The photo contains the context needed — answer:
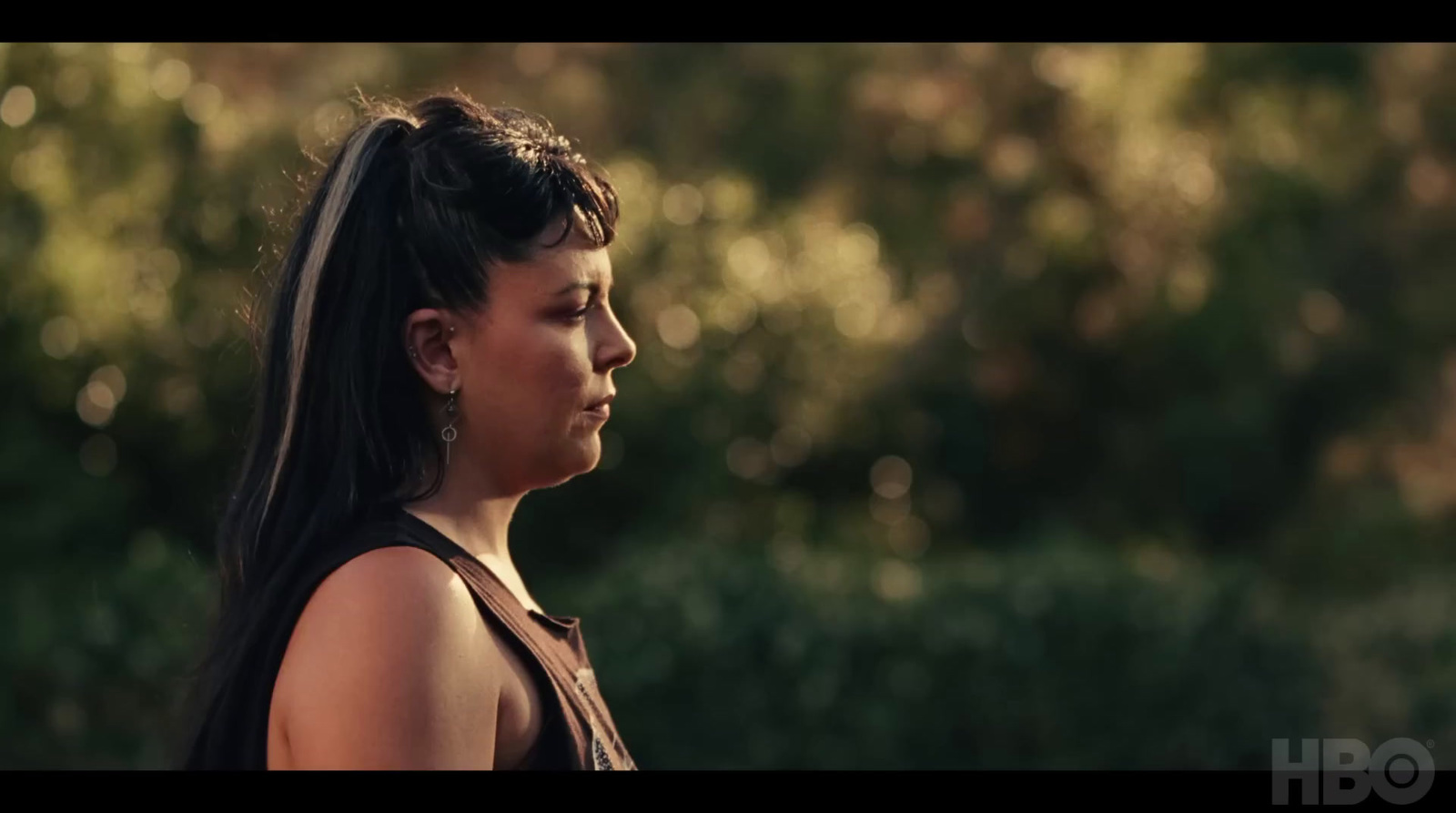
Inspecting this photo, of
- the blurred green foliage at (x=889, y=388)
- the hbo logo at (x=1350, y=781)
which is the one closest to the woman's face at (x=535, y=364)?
the hbo logo at (x=1350, y=781)

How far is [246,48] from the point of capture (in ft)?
35.2

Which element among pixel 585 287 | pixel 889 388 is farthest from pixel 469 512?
pixel 889 388

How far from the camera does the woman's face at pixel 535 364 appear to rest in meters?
2.07

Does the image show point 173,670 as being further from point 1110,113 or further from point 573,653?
point 1110,113

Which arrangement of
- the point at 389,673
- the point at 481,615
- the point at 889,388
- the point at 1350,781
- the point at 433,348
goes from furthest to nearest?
the point at 889,388, the point at 1350,781, the point at 433,348, the point at 481,615, the point at 389,673

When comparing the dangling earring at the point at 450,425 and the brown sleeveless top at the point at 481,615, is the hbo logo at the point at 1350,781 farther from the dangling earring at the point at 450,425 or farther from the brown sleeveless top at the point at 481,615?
the dangling earring at the point at 450,425

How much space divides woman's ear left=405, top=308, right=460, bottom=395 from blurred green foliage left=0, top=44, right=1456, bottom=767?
10.1 feet

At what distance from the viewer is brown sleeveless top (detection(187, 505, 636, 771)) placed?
189 cm

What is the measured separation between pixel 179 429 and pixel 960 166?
5.34m

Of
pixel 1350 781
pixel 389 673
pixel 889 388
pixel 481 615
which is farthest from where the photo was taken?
pixel 889 388

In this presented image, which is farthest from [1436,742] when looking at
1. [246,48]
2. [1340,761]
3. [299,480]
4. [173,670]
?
[246,48]

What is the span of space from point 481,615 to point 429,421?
1.03 feet

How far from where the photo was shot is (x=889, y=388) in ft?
29.8

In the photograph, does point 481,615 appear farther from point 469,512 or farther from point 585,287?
point 585,287
